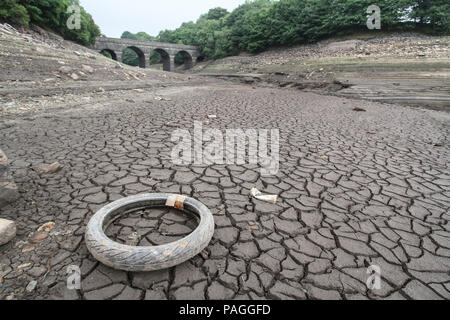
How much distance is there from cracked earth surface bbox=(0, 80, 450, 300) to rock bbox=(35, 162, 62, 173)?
0.35ft

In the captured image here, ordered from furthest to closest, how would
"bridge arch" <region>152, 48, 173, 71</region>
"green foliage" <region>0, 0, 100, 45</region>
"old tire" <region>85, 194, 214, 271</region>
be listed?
"bridge arch" <region>152, 48, 173, 71</region> → "green foliage" <region>0, 0, 100, 45</region> → "old tire" <region>85, 194, 214, 271</region>

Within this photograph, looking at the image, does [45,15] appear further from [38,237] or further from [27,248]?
[27,248]

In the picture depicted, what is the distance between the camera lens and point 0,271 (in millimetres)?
1740

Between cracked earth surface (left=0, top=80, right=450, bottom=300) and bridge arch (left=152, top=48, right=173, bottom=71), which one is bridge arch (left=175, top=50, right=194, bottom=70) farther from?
cracked earth surface (left=0, top=80, right=450, bottom=300)

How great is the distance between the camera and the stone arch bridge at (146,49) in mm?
37125

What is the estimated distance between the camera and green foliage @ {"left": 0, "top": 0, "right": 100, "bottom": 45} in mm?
18656

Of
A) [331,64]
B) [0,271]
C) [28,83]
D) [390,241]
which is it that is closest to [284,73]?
[331,64]

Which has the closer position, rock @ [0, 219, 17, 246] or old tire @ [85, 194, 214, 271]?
old tire @ [85, 194, 214, 271]

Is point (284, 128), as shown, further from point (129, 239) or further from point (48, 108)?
point (48, 108)

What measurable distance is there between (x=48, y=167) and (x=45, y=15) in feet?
95.4

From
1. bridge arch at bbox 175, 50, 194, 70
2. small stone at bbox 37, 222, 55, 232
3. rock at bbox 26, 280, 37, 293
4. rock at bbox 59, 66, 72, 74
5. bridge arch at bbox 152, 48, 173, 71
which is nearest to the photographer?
rock at bbox 26, 280, 37, 293

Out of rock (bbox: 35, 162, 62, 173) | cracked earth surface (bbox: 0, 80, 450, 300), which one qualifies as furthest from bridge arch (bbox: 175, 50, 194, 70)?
rock (bbox: 35, 162, 62, 173)

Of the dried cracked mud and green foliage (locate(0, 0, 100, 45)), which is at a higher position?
green foliage (locate(0, 0, 100, 45))
